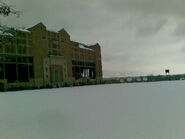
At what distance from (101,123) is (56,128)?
1439 millimetres

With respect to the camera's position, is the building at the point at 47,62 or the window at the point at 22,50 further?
the window at the point at 22,50

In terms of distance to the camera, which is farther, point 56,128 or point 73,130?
point 56,128

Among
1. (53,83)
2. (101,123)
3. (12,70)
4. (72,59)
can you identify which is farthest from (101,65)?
(101,123)

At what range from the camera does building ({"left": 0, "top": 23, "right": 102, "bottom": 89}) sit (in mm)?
72500

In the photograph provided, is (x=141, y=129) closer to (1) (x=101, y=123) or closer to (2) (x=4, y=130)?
(1) (x=101, y=123)

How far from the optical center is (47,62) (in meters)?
84.6

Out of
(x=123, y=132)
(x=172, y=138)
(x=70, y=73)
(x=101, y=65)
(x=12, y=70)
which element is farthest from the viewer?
(x=101, y=65)

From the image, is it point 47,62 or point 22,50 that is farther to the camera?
point 47,62

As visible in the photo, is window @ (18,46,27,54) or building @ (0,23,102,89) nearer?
building @ (0,23,102,89)

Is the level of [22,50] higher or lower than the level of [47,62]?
higher

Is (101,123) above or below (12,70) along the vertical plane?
below

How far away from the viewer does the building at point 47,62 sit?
72.5 m

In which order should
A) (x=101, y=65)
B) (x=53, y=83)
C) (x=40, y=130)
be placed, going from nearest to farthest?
(x=40, y=130) → (x=53, y=83) → (x=101, y=65)

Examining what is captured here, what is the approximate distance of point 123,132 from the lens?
26.1 feet
